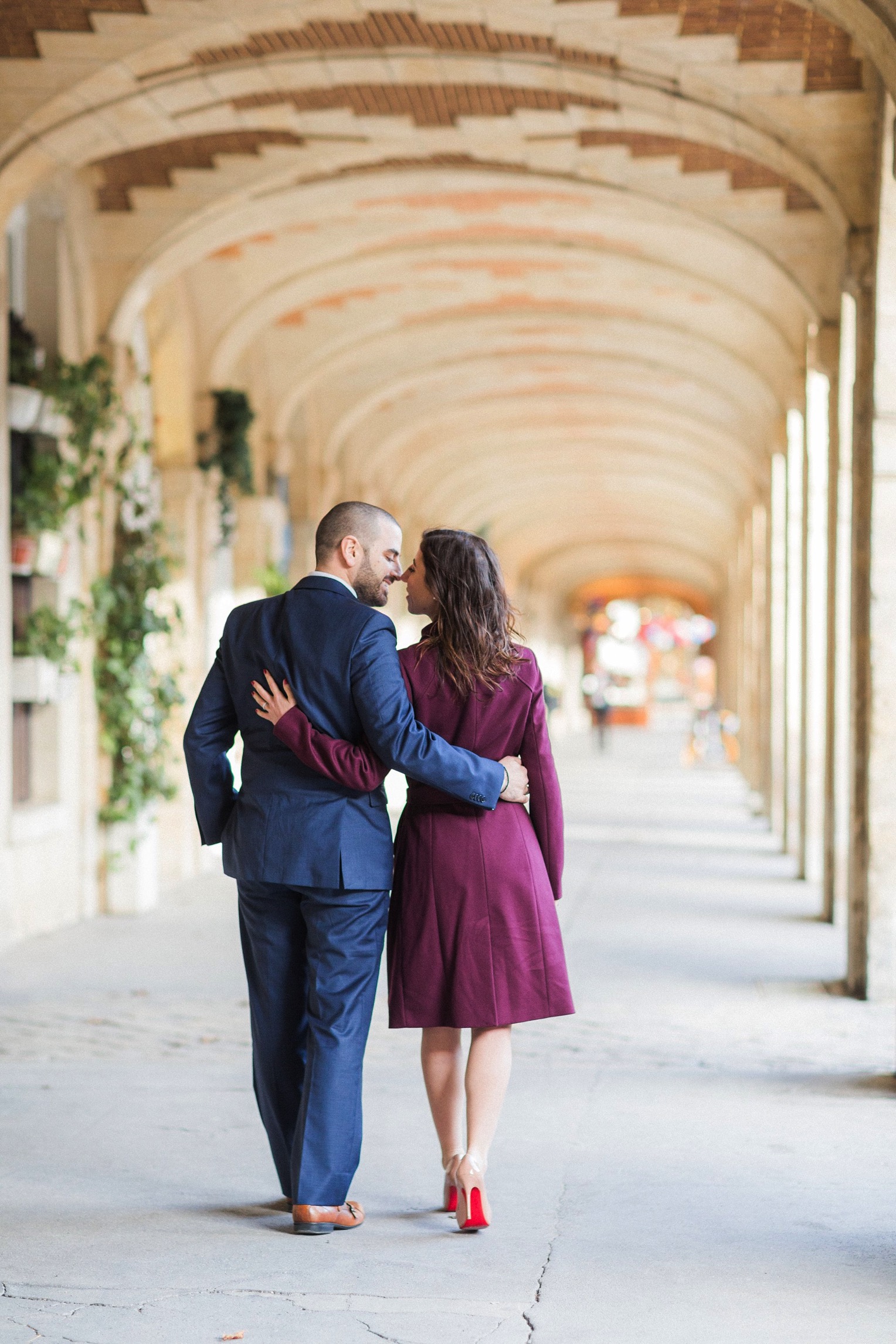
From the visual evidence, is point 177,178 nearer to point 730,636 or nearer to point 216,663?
point 216,663

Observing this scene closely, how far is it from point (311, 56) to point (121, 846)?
4.59 metres

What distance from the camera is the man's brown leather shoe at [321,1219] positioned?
144 inches

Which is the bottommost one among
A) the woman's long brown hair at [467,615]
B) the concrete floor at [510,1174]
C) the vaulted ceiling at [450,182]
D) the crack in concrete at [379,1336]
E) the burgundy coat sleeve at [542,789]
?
the concrete floor at [510,1174]

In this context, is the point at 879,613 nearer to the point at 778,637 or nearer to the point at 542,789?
the point at 542,789

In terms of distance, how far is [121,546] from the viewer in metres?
9.77

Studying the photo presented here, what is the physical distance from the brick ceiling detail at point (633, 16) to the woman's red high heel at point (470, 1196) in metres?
5.26

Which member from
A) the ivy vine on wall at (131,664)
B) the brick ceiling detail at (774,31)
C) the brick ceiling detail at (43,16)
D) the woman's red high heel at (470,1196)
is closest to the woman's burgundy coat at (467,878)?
the woman's red high heel at (470,1196)

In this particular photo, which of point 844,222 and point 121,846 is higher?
point 844,222

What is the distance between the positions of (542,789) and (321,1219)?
109 cm

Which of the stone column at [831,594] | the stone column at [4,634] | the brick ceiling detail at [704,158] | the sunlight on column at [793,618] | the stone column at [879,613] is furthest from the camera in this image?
the sunlight on column at [793,618]

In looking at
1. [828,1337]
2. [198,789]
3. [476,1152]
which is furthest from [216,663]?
[828,1337]

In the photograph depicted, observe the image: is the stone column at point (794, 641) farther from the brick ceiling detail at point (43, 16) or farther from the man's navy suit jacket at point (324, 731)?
the man's navy suit jacket at point (324, 731)

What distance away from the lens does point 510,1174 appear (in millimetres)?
4238

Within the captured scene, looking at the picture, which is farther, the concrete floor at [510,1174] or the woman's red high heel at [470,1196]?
the woman's red high heel at [470,1196]
